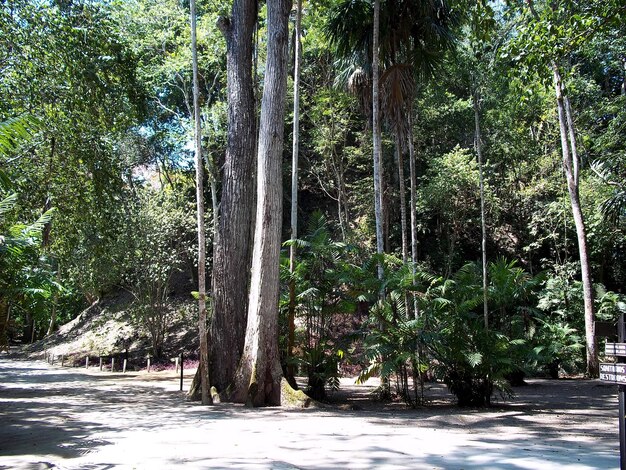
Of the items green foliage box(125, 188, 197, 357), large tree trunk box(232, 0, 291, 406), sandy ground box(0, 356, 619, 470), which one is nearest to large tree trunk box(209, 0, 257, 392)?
large tree trunk box(232, 0, 291, 406)

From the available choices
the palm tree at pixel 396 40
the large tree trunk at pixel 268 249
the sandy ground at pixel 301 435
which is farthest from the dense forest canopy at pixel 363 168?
the sandy ground at pixel 301 435

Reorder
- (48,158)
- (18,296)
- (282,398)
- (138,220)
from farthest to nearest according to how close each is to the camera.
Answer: (138,220), (48,158), (282,398), (18,296)

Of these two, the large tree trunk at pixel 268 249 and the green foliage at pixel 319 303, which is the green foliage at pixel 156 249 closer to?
the green foliage at pixel 319 303

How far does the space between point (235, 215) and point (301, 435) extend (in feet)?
22.2

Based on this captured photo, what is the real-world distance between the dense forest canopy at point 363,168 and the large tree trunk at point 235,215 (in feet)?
0.27

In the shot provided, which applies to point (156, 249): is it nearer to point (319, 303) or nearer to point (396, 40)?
point (319, 303)

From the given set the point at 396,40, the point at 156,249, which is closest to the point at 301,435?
the point at 396,40

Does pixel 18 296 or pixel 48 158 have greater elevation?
pixel 48 158

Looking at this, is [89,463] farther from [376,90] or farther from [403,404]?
[376,90]

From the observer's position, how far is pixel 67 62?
11938 millimetres

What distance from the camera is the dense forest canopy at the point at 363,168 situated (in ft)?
37.4

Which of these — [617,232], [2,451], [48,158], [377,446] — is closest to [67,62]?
[48,158]

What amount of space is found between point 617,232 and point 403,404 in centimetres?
1526

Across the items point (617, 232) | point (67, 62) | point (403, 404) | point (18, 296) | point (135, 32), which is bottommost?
point (403, 404)
